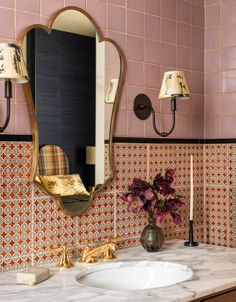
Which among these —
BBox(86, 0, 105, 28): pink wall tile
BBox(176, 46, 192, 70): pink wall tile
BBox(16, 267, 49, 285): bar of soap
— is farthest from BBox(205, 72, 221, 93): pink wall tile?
BBox(16, 267, 49, 285): bar of soap

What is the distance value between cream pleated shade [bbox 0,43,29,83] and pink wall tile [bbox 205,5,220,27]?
4.62 feet

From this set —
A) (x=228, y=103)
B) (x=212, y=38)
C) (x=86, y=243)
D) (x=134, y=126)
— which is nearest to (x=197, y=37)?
(x=212, y=38)

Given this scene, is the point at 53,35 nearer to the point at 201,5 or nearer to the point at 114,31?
the point at 114,31

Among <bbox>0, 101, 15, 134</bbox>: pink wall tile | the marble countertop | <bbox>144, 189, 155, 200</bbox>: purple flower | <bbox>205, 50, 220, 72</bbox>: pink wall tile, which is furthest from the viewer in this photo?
<bbox>205, 50, 220, 72</bbox>: pink wall tile

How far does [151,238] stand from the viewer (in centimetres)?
241

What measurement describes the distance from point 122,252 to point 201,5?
1476 mm

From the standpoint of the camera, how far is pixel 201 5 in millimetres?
2980

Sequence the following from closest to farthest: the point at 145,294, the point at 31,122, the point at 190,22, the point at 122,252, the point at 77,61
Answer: the point at 145,294 → the point at 31,122 → the point at 77,61 → the point at 122,252 → the point at 190,22

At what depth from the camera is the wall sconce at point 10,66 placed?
1878 millimetres

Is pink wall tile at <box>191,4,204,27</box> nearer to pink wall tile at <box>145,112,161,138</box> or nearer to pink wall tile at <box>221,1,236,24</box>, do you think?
pink wall tile at <box>221,1,236,24</box>

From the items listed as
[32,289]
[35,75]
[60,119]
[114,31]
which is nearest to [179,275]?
[32,289]

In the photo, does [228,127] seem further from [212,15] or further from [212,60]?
[212,15]

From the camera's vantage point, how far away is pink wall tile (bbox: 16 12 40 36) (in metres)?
2.09

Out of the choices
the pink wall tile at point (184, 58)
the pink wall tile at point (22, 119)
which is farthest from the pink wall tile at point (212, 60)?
the pink wall tile at point (22, 119)
